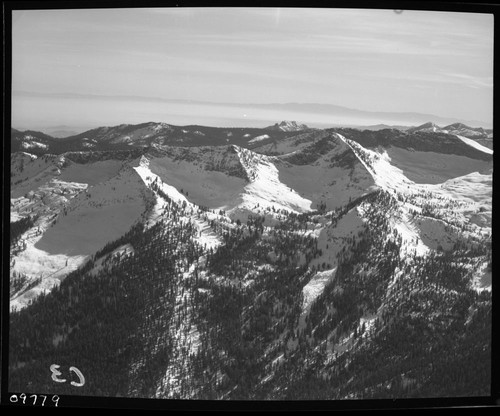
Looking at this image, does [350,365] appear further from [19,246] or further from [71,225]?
[19,246]

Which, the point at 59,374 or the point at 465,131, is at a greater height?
the point at 465,131

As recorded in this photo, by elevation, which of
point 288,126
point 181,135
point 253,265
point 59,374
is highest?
point 288,126

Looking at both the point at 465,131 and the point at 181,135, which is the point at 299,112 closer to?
the point at 181,135

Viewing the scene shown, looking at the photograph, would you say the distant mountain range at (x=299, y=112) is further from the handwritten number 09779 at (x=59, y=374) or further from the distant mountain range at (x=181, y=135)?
the handwritten number 09779 at (x=59, y=374)

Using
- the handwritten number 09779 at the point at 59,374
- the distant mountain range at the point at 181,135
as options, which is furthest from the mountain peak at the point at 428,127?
the handwritten number 09779 at the point at 59,374

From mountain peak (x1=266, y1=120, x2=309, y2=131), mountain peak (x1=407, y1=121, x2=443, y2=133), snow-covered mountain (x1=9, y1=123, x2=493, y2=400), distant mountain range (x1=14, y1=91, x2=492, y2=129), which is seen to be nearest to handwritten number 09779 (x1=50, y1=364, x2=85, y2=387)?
snow-covered mountain (x1=9, y1=123, x2=493, y2=400)

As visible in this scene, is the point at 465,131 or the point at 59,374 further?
the point at 465,131

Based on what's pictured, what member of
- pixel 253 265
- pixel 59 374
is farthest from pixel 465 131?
pixel 59 374
